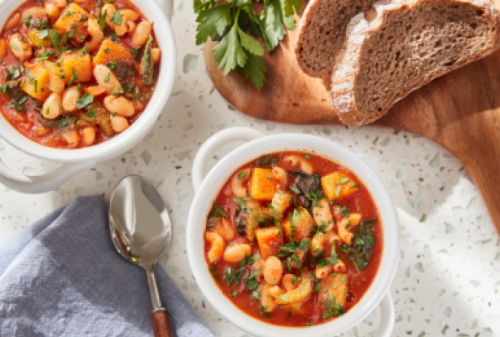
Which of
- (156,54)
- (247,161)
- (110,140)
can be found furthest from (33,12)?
(247,161)

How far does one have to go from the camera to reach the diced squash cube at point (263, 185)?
2.02 meters

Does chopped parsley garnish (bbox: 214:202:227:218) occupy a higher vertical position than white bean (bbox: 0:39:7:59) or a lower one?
lower

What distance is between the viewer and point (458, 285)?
2.62 meters

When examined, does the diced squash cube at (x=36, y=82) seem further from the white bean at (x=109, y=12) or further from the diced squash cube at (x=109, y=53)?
the white bean at (x=109, y=12)

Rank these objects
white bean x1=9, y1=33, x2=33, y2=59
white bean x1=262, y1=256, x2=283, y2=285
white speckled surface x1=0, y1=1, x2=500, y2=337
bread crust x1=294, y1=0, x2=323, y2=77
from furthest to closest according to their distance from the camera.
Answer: white speckled surface x1=0, y1=1, x2=500, y2=337
bread crust x1=294, y1=0, x2=323, y2=77
white bean x1=9, y1=33, x2=33, y2=59
white bean x1=262, y1=256, x2=283, y2=285

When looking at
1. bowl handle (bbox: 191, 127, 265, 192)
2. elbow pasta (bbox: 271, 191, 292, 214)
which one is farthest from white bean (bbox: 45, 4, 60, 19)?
elbow pasta (bbox: 271, 191, 292, 214)

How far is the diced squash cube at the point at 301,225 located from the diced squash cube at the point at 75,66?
1.30m

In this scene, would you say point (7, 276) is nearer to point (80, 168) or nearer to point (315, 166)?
point (80, 168)

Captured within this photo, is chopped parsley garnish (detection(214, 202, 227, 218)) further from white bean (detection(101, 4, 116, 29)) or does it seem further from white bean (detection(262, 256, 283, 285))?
white bean (detection(101, 4, 116, 29))

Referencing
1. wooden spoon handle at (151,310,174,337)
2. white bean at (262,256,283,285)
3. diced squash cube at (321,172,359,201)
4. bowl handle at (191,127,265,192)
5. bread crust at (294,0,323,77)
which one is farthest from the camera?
wooden spoon handle at (151,310,174,337)

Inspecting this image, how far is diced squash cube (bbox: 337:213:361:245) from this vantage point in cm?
199

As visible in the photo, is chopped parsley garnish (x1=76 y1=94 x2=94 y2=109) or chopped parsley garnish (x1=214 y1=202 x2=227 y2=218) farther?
chopped parsley garnish (x1=76 y1=94 x2=94 y2=109)

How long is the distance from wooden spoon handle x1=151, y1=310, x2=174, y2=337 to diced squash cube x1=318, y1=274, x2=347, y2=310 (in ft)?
3.26

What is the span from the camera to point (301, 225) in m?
→ 2.01
